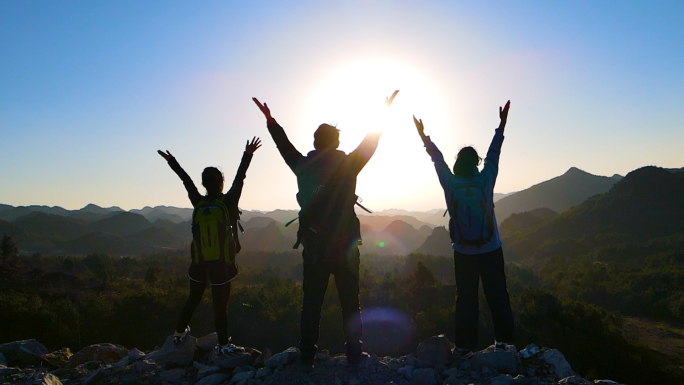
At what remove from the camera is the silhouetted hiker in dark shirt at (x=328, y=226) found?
10.6ft

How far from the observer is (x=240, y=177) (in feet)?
13.2

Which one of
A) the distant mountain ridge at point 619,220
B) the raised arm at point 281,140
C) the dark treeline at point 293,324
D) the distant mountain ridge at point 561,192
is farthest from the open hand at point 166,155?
the distant mountain ridge at point 561,192

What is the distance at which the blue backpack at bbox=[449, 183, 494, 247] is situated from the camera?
11.5 feet

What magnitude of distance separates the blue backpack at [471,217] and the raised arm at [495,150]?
213 millimetres

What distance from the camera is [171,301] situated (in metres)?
15.6

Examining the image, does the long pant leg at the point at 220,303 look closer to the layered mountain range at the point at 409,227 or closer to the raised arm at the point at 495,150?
the raised arm at the point at 495,150

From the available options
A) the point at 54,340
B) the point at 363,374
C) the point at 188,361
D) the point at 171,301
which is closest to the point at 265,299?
the point at 171,301

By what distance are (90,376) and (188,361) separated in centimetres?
92

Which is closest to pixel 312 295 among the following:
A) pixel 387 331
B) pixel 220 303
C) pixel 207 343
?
pixel 220 303

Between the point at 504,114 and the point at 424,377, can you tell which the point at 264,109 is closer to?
the point at 504,114

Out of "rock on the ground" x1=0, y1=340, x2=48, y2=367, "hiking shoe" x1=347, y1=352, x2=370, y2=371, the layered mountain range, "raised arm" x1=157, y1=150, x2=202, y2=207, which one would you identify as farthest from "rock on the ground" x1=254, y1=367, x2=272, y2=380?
the layered mountain range

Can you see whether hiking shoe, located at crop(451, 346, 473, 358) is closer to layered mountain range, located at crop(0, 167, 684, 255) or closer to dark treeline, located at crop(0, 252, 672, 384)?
dark treeline, located at crop(0, 252, 672, 384)

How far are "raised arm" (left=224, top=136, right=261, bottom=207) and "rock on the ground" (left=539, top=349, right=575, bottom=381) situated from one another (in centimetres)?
340

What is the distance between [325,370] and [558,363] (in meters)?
2.13
